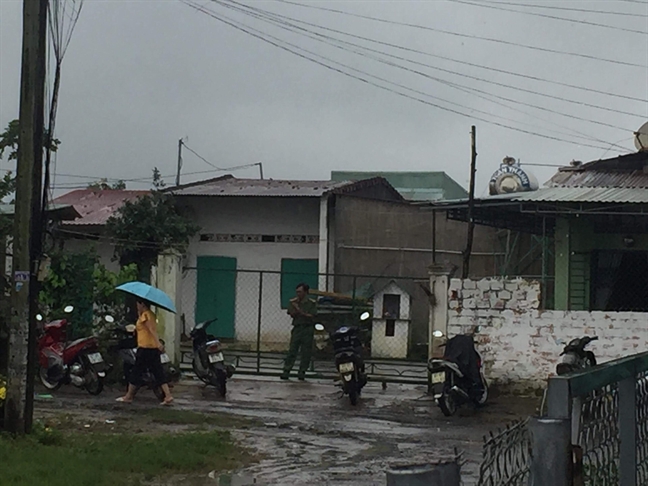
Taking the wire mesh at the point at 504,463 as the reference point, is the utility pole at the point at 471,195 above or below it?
above

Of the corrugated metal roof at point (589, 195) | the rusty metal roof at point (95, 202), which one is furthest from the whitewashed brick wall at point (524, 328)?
the rusty metal roof at point (95, 202)

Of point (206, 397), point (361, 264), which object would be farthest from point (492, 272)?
point (206, 397)

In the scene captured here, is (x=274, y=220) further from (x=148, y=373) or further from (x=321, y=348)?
(x=148, y=373)

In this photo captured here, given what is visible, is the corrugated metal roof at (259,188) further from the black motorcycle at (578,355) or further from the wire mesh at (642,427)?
the wire mesh at (642,427)

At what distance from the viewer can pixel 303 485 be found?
816cm

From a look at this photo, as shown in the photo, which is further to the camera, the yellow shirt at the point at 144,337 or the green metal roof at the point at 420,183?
the green metal roof at the point at 420,183

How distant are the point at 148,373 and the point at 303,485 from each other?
5.32 m

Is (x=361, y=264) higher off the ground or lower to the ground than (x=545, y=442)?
higher

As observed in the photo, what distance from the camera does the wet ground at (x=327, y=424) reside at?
8820mm

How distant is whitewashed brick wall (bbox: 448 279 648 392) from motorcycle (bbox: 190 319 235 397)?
3.44m

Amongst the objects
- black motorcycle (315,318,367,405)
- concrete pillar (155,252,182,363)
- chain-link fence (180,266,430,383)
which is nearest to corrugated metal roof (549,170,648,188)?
chain-link fence (180,266,430,383)

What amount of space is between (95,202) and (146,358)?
1715 cm

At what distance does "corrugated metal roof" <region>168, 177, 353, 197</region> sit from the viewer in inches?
971

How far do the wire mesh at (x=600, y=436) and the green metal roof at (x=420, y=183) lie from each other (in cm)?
3021
